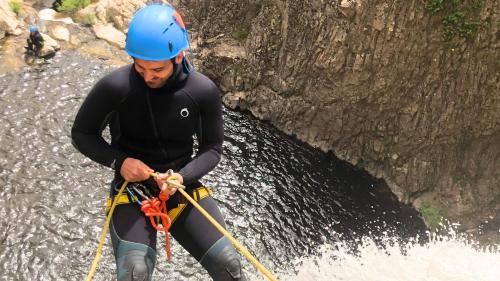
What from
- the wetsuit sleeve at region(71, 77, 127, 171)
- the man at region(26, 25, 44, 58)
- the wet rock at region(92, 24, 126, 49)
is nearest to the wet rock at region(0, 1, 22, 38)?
the man at region(26, 25, 44, 58)

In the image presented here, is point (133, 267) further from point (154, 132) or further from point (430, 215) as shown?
point (430, 215)

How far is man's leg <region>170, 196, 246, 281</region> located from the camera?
4.47 m

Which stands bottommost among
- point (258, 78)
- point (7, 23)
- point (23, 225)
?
point (23, 225)

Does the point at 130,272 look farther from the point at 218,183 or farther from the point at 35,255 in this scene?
the point at 218,183

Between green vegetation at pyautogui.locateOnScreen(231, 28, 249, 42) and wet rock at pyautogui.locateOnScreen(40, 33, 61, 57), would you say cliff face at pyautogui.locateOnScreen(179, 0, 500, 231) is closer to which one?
green vegetation at pyautogui.locateOnScreen(231, 28, 249, 42)

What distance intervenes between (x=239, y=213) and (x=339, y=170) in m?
5.20

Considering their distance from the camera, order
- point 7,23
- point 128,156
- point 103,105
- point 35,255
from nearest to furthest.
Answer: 1. point 103,105
2. point 128,156
3. point 35,255
4. point 7,23

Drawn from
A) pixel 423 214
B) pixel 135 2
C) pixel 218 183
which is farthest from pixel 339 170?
pixel 135 2

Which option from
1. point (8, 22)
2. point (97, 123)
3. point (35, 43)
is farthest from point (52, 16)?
point (97, 123)

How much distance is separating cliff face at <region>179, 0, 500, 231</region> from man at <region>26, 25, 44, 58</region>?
9.80 meters

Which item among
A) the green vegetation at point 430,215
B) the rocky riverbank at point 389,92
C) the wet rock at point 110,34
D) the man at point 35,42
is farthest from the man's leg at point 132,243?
the wet rock at point 110,34

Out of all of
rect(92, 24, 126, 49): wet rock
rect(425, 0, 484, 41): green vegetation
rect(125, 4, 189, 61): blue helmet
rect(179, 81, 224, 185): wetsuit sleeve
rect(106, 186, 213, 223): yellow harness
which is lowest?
rect(92, 24, 126, 49): wet rock

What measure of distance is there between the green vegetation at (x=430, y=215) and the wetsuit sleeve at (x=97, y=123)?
13.1m

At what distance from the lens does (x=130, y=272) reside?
13.5 ft
